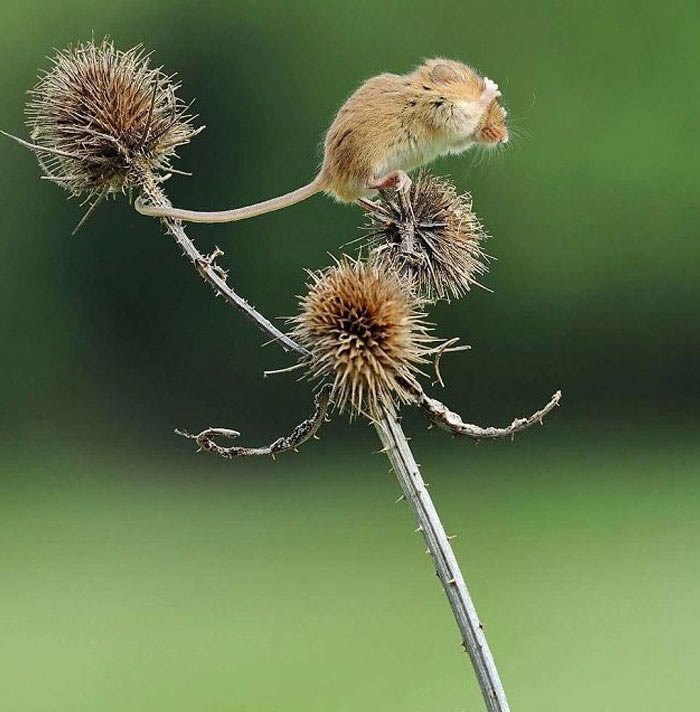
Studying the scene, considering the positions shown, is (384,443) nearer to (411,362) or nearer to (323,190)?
(411,362)

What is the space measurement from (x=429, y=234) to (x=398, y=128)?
0.39 feet

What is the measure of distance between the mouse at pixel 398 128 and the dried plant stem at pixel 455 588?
36 centimetres

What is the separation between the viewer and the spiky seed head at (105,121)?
1153 millimetres

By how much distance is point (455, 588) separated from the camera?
3.05 ft

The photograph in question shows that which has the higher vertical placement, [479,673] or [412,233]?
[412,233]

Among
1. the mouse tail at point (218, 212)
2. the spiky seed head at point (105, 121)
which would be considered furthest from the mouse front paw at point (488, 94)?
the spiky seed head at point (105, 121)

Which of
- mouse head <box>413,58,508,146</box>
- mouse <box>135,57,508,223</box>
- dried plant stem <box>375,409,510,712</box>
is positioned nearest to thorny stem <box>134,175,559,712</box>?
dried plant stem <box>375,409,510,712</box>

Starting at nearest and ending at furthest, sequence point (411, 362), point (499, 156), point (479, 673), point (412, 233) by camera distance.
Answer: point (479, 673) → point (411, 362) → point (412, 233) → point (499, 156)

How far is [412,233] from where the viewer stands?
116 centimetres

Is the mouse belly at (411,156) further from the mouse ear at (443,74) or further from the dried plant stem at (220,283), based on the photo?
the dried plant stem at (220,283)

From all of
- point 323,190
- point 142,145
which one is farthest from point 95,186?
point 323,190

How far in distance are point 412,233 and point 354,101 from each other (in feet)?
0.54

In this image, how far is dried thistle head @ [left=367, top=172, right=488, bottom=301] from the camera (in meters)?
1.17

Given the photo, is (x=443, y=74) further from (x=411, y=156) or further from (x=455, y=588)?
(x=455, y=588)
